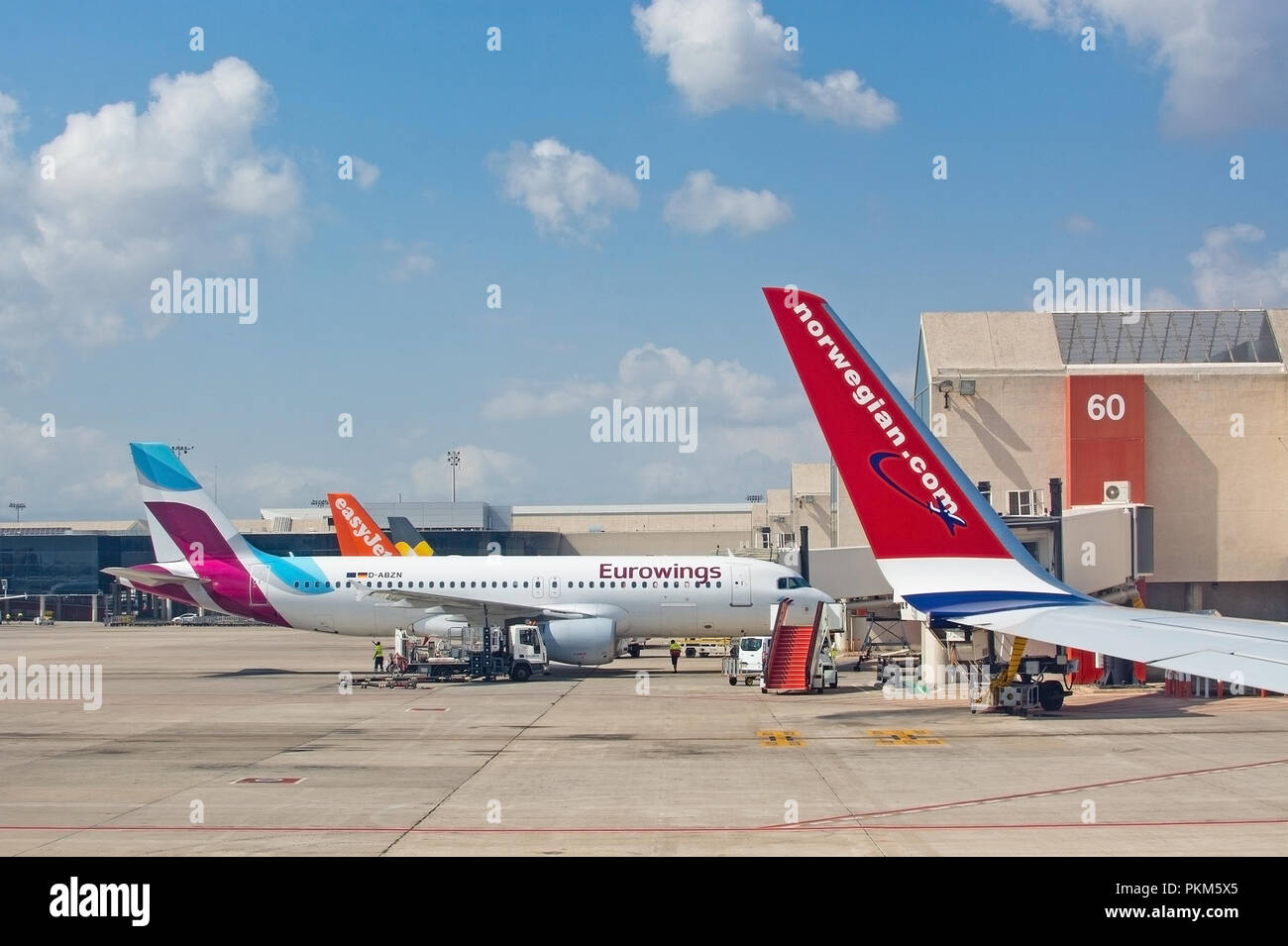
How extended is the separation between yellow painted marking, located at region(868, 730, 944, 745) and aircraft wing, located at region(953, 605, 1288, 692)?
8.49 m

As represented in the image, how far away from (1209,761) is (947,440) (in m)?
25.3

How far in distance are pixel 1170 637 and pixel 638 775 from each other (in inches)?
427

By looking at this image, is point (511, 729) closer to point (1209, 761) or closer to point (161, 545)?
point (1209, 761)

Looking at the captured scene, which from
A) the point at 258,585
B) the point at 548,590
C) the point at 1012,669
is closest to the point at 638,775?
the point at 1012,669

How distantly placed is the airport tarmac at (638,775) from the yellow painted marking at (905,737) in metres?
0.17

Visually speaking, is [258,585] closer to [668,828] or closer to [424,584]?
[424,584]

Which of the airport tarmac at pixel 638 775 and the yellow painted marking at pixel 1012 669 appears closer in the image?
the airport tarmac at pixel 638 775

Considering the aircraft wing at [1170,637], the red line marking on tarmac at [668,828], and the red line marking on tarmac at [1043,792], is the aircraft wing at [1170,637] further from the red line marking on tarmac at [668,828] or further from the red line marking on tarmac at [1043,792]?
the red line marking on tarmac at [1043,792]

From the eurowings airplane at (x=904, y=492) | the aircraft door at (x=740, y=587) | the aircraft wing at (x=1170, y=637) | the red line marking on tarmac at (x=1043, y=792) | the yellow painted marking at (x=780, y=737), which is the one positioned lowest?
the yellow painted marking at (x=780, y=737)

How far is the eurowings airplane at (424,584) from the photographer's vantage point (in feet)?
140

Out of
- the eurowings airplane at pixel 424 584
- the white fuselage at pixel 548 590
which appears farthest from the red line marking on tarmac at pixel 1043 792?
the eurowings airplane at pixel 424 584

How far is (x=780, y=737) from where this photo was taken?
24.8 meters

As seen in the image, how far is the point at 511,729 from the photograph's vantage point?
26656 mm
